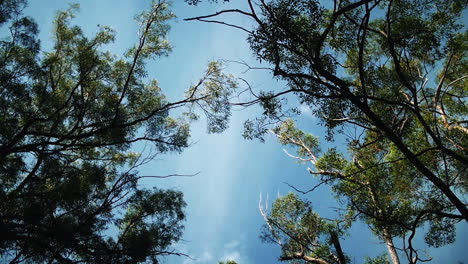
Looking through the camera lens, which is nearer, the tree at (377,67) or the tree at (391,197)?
the tree at (377,67)

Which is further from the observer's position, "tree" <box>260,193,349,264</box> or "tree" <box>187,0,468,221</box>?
"tree" <box>260,193,349,264</box>

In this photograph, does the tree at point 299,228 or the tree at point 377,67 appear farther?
the tree at point 299,228

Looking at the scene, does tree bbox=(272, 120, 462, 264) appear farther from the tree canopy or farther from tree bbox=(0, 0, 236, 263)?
tree bbox=(0, 0, 236, 263)

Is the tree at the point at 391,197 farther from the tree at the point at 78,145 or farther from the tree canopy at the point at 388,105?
the tree at the point at 78,145

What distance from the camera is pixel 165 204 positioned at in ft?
31.2

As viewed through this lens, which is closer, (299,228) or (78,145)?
(78,145)

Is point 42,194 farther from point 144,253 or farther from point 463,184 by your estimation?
point 463,184

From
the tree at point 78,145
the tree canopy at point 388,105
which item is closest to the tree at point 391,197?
the tree canopy at point 388,105

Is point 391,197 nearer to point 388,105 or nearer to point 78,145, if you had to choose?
point 388,105

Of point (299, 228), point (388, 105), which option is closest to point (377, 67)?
point (388, 105)

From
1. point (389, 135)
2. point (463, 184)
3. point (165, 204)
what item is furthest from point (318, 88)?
point (463, 184)

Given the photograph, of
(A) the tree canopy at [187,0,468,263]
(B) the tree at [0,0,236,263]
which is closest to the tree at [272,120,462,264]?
(A) the tree canopy at [187,0,468,263]

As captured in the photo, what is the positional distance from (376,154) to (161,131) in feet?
28.7

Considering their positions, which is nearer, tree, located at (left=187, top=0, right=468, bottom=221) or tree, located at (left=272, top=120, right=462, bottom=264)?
tree, located at (left=187, top=0, right=468, bottom=221)
